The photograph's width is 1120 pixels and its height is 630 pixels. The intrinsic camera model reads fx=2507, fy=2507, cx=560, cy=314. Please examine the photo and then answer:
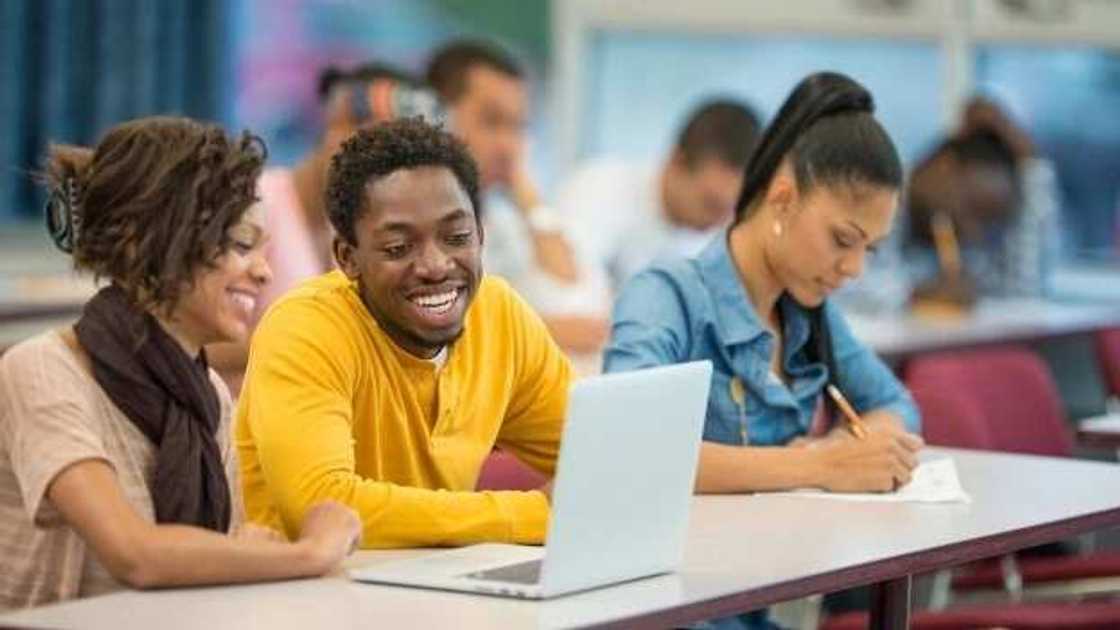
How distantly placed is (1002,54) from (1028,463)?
13.6ft

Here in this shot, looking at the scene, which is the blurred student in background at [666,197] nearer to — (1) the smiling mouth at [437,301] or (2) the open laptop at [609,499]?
(1) the smiling mouth at [437,301]

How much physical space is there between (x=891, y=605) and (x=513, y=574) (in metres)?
0.73

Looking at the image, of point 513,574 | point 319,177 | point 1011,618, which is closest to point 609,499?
point 513,574

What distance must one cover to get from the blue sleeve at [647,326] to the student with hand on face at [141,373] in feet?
2.66

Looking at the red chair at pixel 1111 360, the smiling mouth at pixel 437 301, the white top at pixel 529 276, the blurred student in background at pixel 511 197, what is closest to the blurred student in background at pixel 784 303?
the smiling mouth at pixel 437 301

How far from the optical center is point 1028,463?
13.1 feet

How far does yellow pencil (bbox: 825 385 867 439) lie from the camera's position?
3.81 m

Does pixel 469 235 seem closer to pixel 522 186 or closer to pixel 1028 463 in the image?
pixel 1028 463

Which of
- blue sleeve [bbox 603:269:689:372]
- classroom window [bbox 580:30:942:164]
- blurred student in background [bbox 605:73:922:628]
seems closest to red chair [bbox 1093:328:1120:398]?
blurred student in background [bbox 605:73:922:628]

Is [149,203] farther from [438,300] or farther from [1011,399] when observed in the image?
[1011,399]

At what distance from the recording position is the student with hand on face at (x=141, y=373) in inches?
106

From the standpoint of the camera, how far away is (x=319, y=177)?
4.94 meters

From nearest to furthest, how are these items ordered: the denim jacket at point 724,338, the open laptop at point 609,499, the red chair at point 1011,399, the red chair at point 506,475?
the open laptop at point 609,499
the red chair at point 506,475
the denim jacket at point 724,338
the red chair at point 1011,399

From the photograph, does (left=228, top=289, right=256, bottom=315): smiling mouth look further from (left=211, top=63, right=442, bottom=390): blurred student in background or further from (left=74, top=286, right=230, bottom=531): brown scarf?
(left=211, top=63, right=442, bottom=390): blurred student in background
